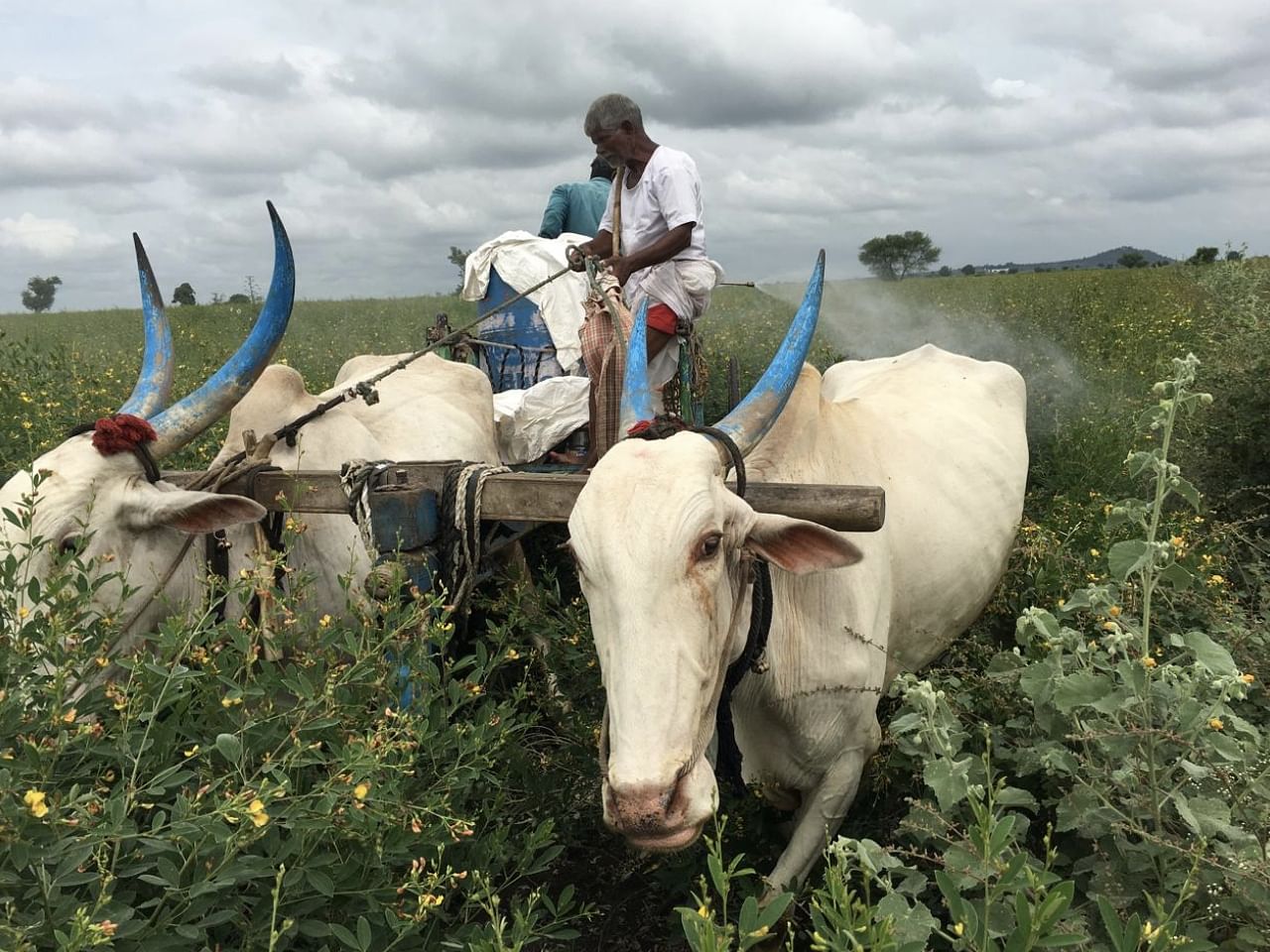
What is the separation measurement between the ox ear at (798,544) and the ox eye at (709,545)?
0.15 meters

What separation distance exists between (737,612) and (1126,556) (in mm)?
876

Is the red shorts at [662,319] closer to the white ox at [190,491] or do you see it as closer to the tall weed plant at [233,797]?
the white ox at [190,491]

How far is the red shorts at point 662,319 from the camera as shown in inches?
182

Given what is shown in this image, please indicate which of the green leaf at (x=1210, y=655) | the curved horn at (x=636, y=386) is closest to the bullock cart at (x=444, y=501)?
the curved horn at (x=636, y=386)

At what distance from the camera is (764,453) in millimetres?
3135

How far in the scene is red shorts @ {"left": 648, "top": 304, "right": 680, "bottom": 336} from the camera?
4.61 metres

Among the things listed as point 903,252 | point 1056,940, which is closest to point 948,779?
point 1056,940

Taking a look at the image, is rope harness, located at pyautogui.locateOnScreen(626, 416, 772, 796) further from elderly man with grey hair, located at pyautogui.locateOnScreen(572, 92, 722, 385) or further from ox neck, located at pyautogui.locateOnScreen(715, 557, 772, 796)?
elderly man with grey hair, located at pyautogui.locateOnScreen(572, 92, 722, 385)

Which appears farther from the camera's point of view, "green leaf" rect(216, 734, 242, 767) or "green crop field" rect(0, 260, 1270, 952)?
"green leaf" rect(216, 734, 242, 767)

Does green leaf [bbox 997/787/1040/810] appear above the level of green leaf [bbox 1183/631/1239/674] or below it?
below

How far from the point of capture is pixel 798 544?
7.98ft

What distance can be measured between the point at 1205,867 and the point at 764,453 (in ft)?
5.29

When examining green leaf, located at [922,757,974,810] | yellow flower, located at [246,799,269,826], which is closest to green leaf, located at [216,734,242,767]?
yellow flower, located at [246,799,269,826]

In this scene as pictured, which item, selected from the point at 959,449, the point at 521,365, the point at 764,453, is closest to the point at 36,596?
the point at 764,453
